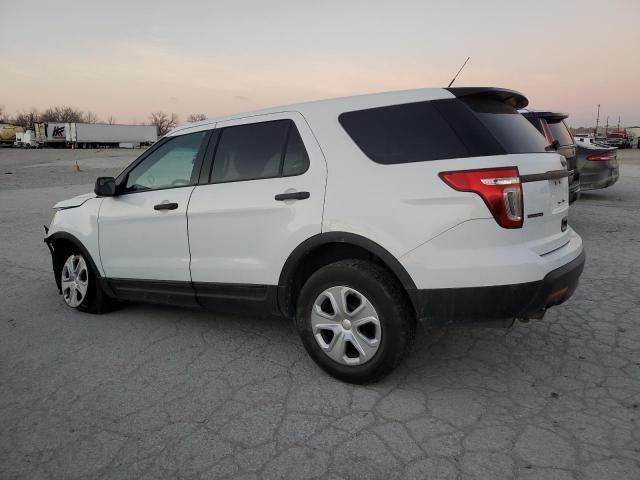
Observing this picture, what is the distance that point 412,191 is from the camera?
273 cm

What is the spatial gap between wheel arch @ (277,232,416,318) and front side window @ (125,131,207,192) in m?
1.17

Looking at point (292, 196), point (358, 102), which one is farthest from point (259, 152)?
point (358, 102)

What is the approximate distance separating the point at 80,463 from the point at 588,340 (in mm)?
3455

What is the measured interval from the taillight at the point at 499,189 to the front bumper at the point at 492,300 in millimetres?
353

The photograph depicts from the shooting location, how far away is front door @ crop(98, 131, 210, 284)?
3.79 metres

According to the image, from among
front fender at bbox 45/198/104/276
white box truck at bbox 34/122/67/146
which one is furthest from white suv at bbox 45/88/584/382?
white box truck at bbox 34/122/67/146

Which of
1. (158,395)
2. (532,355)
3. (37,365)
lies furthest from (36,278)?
(532,355)

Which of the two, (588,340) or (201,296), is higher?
(201,296)

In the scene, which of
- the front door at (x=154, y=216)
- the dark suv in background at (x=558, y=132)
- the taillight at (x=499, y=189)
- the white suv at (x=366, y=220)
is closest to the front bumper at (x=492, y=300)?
the white suv at (x=366, y=220)

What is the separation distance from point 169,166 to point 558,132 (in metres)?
6.22

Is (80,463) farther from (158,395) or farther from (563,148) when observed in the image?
(563,148)

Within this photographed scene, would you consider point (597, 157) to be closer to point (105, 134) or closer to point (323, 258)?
point (323, 258)

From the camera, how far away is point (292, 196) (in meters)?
3.15

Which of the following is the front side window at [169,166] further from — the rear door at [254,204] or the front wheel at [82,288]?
the front wheel at [82,288]
